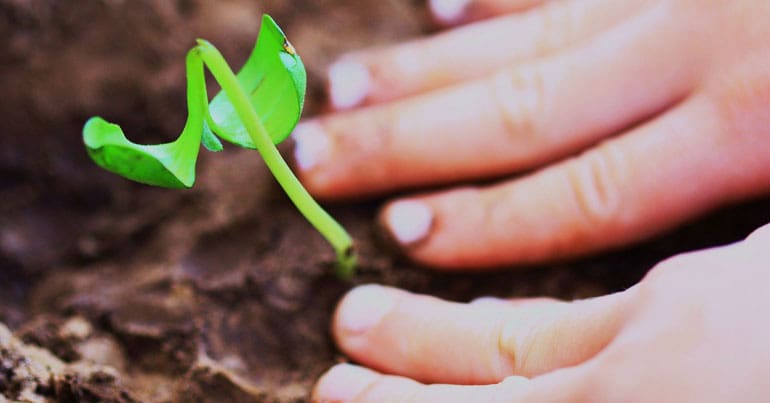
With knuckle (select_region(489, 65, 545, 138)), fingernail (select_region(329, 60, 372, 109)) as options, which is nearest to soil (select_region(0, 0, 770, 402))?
fingernail (select_region(329, 60, 372, 109))

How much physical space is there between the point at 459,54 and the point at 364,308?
19.4 inches

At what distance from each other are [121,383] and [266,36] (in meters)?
0.40

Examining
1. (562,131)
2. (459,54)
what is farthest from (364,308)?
(459,54)

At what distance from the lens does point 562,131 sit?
101 centimetres

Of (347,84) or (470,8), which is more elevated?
(470,8)

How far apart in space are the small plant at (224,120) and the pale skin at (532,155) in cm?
25

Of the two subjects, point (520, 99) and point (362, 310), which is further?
point (520, 99)

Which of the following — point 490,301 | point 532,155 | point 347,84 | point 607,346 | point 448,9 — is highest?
point 448,9

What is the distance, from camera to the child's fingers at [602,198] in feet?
2.87

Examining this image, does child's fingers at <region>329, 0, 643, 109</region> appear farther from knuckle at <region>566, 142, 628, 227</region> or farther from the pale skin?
knuckle at <region>566, 142, 628, 227</region>

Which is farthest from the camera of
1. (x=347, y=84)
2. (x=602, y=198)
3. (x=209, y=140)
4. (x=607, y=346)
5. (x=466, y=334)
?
(x=347, y=84)

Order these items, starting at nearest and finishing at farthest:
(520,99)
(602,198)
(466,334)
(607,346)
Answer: (607,346), (466,334), (602,198), (520,99)

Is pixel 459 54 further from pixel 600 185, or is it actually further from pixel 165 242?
pixel 165 242

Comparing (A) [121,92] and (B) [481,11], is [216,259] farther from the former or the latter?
(B) [481,11]
